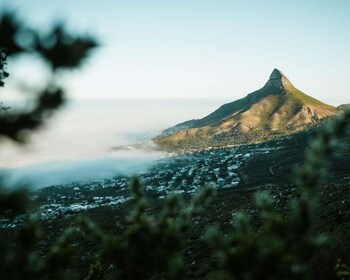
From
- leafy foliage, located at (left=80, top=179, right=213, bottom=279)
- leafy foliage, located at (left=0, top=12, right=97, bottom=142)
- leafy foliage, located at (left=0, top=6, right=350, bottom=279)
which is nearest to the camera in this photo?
leafy foliage, located at (left=0, top=6, right=350, bottom=279)

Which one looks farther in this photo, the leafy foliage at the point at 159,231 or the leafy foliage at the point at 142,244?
the leafy foliage at the point at 142,244

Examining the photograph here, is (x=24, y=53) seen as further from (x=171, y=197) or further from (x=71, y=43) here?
(x=171, y=197)

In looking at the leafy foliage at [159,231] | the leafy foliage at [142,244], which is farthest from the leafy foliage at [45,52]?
the leafy foliage at [142,244]

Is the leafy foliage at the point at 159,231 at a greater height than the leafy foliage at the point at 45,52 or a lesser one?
lesser

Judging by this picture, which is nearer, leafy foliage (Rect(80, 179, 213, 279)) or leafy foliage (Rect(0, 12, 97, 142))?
leafy foliage (Rect(0, 12, 97, 142))

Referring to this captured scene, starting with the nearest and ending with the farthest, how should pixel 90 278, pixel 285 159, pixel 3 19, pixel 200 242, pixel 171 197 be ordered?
1. pixel 3 19
2. pixel 171 197
3. pixel 90 278
4. pixel 200 242
5. pixel 285 159

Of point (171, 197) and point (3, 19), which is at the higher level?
point (3, 19)

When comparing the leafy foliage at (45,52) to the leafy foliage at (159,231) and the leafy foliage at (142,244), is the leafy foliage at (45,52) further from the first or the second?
the leafy foliage at (142,244)

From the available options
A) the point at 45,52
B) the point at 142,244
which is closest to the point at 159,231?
the point at 142,244

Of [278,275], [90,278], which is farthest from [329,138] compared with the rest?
[90,278]

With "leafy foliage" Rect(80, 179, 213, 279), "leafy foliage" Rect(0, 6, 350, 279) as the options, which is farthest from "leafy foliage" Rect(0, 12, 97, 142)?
"leafy foliage" Rect(80, 179, 213, 279)

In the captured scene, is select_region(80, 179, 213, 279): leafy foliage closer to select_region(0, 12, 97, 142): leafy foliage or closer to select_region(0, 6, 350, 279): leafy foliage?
select_region(0, 6, 350, 279): leafy foliage
